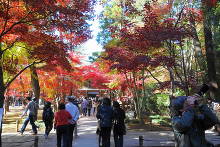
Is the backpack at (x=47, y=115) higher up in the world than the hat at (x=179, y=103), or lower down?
lower down

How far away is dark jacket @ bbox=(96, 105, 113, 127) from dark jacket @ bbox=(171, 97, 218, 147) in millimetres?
5229

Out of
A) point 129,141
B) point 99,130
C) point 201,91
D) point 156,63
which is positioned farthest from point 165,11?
point 201,91

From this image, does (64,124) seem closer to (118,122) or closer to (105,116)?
(105,116)

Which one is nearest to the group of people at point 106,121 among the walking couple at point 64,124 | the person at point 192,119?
the walking couple at point 64,124

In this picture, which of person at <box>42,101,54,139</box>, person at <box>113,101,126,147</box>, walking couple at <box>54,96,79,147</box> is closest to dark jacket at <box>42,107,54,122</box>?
person at <box>42,101,54,139</box>

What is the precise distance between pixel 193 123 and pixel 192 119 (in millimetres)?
121

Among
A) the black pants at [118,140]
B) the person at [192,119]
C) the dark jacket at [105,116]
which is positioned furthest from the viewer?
the black pants at [118,140]

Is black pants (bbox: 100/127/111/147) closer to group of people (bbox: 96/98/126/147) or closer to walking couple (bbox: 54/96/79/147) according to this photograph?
group of people (bbox: 96/98/126/147)

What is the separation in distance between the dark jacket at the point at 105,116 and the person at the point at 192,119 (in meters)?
5.22

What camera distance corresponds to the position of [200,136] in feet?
10.0

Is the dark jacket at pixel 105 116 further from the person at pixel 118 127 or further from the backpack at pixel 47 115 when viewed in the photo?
the backpack at pixel 47 115

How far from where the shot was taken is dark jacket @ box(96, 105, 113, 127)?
27.0 ft

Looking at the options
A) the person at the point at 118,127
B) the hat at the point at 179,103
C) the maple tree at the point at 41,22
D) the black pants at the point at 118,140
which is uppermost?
the maple tree at the point at 41,22

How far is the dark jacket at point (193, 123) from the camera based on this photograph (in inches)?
116
